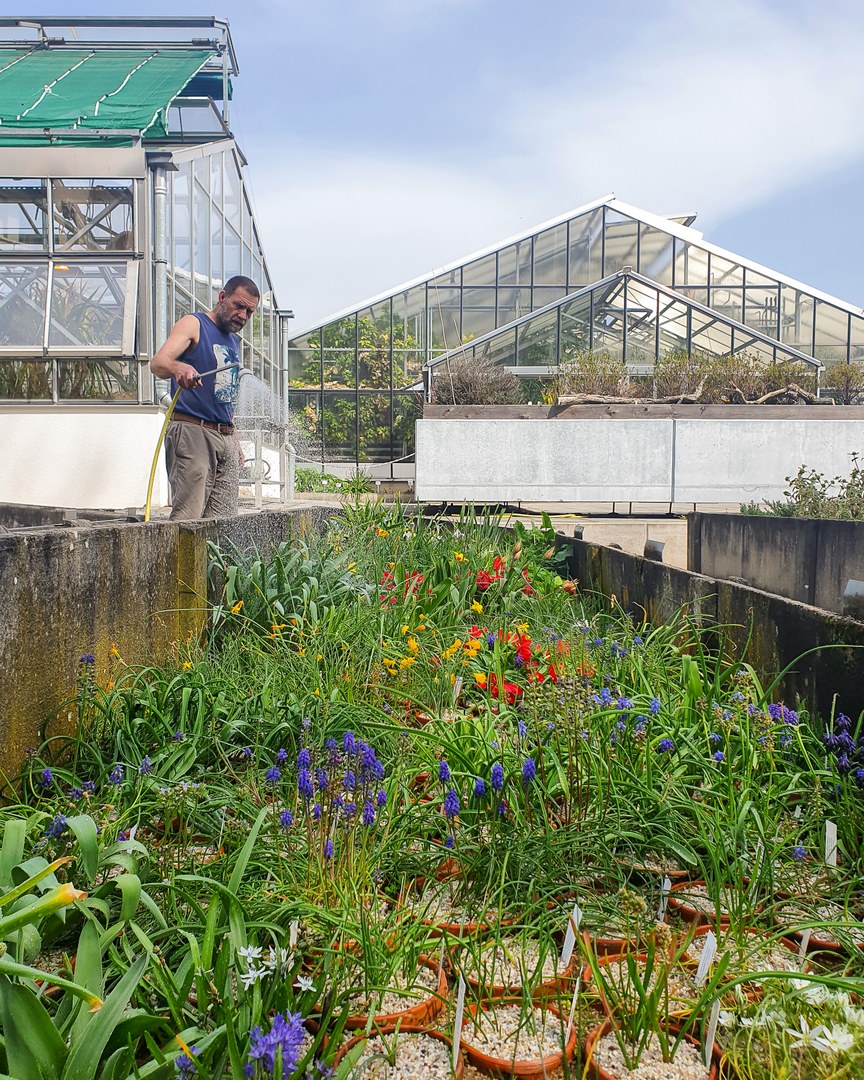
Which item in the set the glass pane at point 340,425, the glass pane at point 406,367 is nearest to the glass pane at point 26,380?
the glass pane at point 340,425

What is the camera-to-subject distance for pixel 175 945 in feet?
4.72

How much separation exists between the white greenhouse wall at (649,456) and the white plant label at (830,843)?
27.2 ft

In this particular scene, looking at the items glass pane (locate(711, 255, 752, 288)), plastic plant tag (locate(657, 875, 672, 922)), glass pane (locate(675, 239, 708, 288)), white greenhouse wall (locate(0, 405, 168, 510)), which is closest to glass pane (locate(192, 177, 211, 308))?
white greenhouse wall (locate(0, 405, 168, 510))

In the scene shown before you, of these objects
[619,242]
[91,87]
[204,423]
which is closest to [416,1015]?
[204,423]

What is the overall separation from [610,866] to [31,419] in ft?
27.3

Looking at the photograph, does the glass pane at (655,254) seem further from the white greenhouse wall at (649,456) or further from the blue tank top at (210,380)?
the blue tank top at (210,380)

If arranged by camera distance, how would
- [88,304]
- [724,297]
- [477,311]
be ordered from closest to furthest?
[88,304] < [477,311] < [724,297]

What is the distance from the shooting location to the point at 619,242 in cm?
2009

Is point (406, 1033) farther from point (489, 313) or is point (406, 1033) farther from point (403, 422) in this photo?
point (489, 313)

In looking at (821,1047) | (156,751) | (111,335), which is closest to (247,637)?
(156,751)

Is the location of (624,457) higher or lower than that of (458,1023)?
higher

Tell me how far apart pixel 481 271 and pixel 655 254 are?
13.1 ft

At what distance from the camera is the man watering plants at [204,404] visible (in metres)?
4.24

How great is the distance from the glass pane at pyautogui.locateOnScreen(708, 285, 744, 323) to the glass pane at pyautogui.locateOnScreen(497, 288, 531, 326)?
351 centimetres
